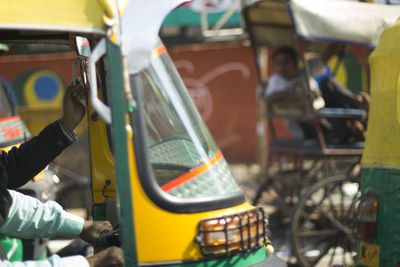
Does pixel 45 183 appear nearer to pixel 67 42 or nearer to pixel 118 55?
pixel 67 42

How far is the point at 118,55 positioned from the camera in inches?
72.9

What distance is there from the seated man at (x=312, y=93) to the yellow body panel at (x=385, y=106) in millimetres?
1957

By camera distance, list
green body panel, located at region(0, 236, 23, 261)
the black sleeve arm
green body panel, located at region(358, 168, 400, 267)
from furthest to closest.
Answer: green body panel, located at region(0, 236, 23, 261) → green body panel, located at region(358, 168, 400, 267) → the black sleeve arm

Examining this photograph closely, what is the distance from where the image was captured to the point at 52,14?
5.79 ft

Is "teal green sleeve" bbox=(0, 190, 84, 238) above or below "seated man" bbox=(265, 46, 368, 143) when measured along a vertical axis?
below

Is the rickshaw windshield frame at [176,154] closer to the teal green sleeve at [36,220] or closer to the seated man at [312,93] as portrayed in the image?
the teal green sleeve at [36,220]

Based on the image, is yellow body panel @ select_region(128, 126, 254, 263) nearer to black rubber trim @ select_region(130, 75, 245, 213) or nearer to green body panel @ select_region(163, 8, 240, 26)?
black rubber trim @ select_region(130, 75, 245, 213)

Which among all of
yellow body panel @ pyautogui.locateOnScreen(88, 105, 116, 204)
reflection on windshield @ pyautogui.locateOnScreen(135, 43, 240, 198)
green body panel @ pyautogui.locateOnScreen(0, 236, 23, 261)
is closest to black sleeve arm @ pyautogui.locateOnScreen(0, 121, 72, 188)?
yellow body panel @ pyautogui.locateOnScreen(88, 105, 116, 204)

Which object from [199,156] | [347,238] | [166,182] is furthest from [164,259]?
[347,238]

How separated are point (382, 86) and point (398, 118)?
247 mm

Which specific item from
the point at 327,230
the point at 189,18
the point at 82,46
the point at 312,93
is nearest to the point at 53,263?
the point at 82,46

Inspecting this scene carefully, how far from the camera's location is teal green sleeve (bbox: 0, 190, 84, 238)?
7.13 feet

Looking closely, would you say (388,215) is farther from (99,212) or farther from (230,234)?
(99,212)

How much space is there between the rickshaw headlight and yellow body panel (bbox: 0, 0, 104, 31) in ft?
2.70
